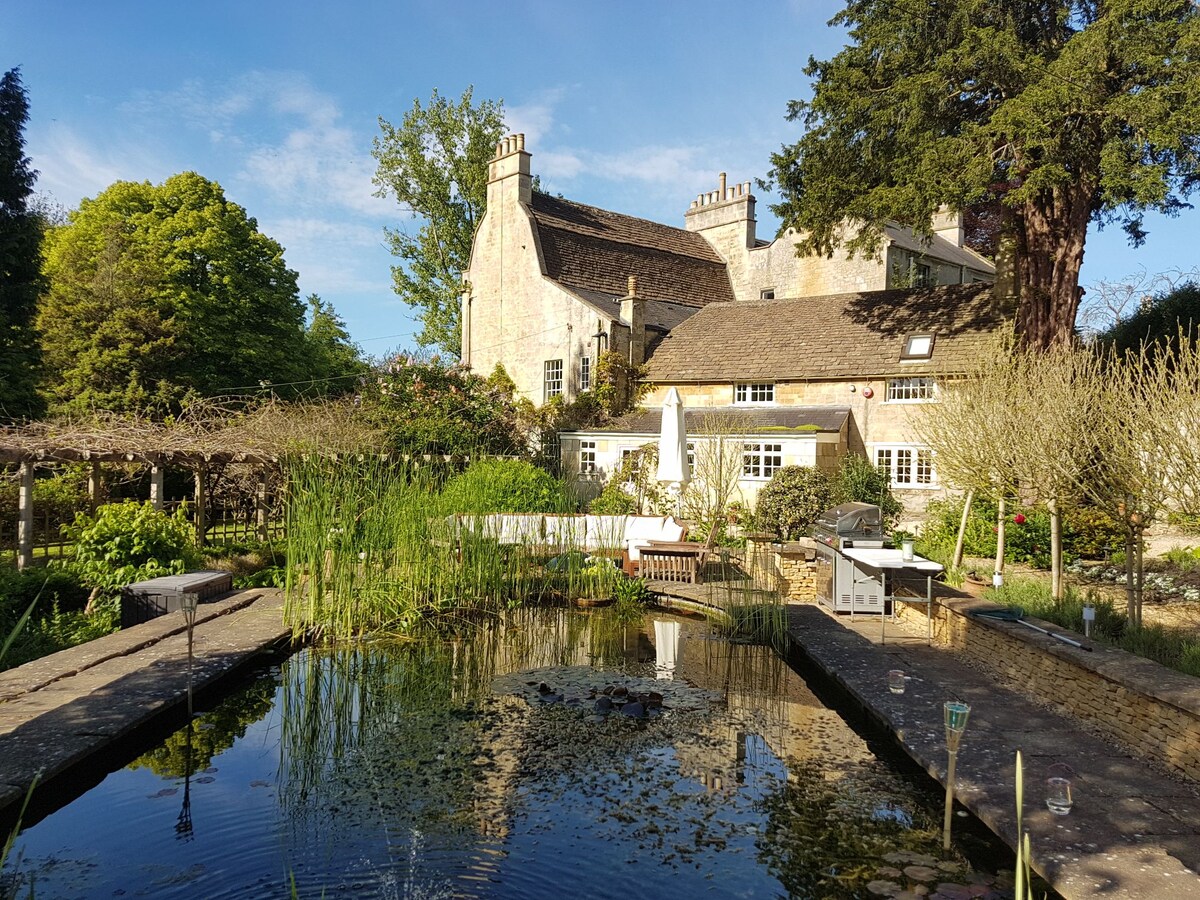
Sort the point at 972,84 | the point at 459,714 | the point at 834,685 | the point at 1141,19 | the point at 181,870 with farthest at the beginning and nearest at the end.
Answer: the point at 972,84, the point at 1141,19, the point at 834,685, the point at 459,714, the point at 181,870

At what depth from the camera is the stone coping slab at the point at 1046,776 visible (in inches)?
162

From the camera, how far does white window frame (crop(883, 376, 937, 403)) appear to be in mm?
20109

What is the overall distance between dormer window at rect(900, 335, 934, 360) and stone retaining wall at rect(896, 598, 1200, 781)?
13315 millimetres

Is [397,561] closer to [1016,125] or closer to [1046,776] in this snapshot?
[1046,776]

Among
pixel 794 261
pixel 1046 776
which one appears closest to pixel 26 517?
pixel 1046 776

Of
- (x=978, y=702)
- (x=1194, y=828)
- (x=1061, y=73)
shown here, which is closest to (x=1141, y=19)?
(x=1061, y=73)

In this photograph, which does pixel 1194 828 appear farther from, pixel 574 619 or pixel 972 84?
pixel 972 84

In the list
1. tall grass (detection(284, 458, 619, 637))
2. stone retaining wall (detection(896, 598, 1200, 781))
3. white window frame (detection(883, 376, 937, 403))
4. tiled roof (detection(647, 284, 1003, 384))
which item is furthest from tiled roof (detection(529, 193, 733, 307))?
stone retaining wall (detection(896, 598, 1200, 781))

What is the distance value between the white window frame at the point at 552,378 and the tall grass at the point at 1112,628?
1684 centimetres

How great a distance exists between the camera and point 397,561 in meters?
9.80

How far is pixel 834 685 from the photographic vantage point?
26.1ft

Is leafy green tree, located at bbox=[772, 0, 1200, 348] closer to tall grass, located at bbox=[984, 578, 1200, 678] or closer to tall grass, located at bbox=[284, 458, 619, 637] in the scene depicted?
tall grass, located at bbox=[984, 578, 1200, 678]

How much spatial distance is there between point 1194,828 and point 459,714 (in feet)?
17.4

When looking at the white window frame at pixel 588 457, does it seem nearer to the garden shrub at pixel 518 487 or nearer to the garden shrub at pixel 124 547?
the garden shrub at pixel 518 487
